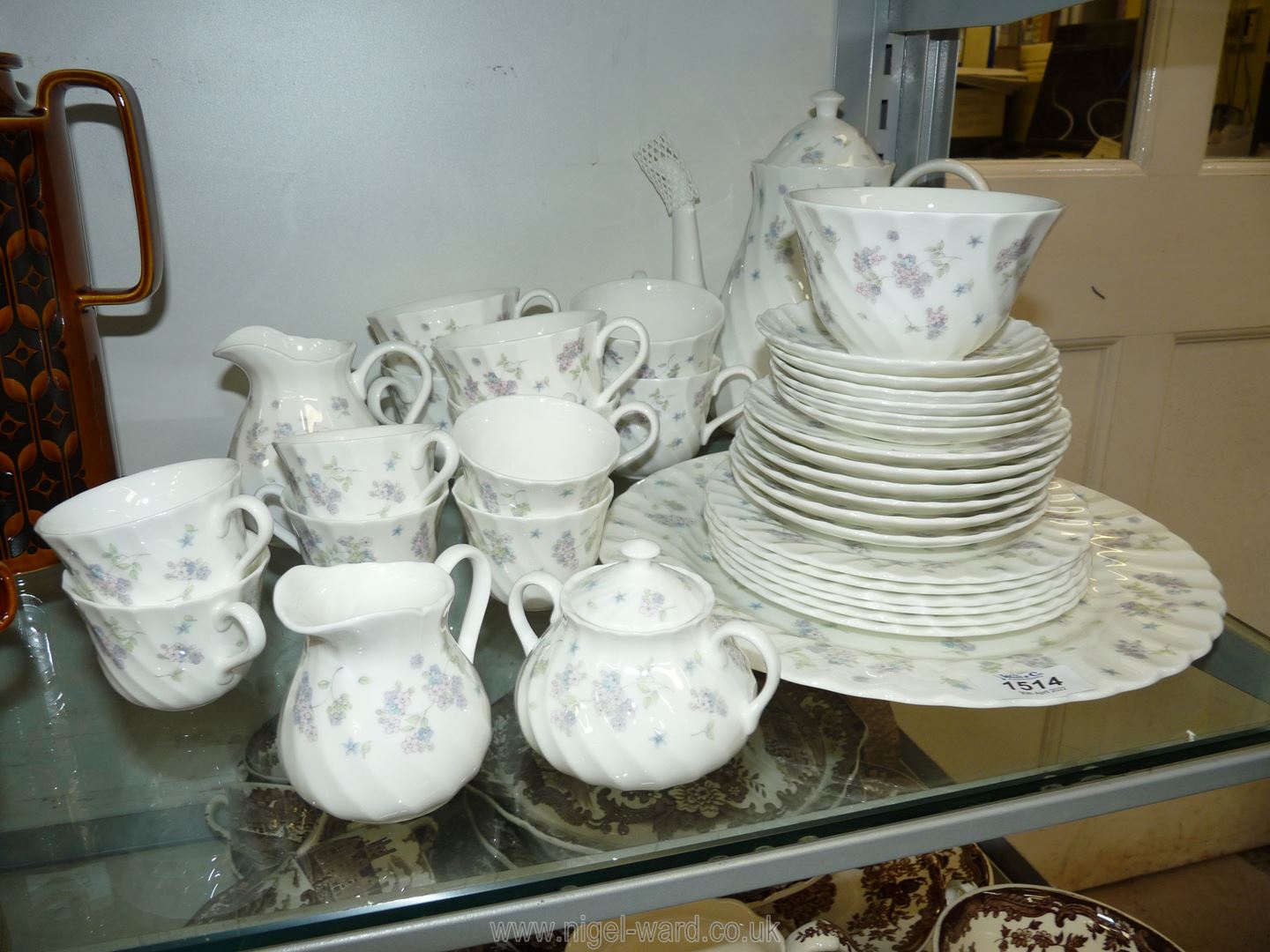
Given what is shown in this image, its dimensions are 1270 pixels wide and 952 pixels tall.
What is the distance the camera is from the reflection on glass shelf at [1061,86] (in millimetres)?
1150

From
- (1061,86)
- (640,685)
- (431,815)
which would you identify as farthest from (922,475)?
(1061,86)

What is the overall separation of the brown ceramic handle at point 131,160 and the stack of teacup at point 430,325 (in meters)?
0.17

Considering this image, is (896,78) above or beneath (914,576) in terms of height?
above

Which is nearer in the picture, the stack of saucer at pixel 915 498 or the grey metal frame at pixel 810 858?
the grey metal frame at pixel 810 858

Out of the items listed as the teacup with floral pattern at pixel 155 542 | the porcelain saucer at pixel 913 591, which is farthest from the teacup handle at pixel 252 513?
the porcelain saucer at pixel 913 591

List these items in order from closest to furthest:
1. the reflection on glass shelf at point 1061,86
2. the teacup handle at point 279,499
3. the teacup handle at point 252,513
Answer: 1. the teacup handle at point 252,513
2. the teacup handle at point 279,499
3. the reflection on glass shelf at point 1061,86

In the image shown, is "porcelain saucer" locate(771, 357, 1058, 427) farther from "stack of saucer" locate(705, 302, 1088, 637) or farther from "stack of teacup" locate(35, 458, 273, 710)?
"stack of teacup" locate(35, 458, 273, 710)

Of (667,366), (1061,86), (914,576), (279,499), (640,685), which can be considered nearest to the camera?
(640,685)

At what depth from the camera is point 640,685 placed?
521 mm

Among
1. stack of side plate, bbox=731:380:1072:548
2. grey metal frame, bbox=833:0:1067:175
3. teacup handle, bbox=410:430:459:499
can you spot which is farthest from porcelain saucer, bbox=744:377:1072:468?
grey metal frame, bbox=833:0:1067:175

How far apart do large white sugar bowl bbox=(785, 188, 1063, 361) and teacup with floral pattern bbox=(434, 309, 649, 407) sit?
18 cm

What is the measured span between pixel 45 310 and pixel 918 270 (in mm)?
584

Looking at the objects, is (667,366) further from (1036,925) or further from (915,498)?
(1036,925)

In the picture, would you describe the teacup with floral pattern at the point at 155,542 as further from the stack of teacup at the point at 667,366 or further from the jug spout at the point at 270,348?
the stack of teacup at the point at 667,366
